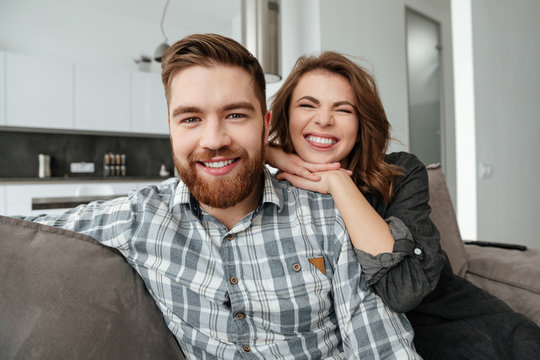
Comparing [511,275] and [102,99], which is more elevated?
[102,99]

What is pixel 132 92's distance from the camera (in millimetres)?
4645

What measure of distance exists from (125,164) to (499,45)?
4681 mm

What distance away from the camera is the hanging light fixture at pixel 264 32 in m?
2.86

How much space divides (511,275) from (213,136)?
1277 millimetres

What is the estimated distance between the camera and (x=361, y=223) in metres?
0.98

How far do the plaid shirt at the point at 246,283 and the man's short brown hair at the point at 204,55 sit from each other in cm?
34

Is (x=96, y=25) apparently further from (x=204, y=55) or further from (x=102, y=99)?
(x=204, y=55)

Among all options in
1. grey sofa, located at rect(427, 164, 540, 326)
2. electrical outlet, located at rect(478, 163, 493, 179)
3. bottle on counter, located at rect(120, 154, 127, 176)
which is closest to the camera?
grey sofa, located at rect(427, 164, 540, 326)

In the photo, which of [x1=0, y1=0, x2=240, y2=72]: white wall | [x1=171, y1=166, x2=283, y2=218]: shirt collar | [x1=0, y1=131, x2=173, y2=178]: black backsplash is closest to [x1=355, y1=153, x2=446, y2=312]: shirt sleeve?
[x1=171, y1=166, x2=283, y2=218]: shirt collar

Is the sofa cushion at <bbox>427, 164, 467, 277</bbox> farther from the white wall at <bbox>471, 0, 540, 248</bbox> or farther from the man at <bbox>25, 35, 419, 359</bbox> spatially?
the white wall at <bbox>471, 0, 540, 248</bbox>

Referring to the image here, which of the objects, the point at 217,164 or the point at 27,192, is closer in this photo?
the point at 217,164

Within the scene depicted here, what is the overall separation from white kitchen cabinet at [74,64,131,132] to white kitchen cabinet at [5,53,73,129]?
0.35 ft

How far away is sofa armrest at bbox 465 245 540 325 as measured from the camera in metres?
1.32

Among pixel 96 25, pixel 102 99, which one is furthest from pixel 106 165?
pixel 96 25
